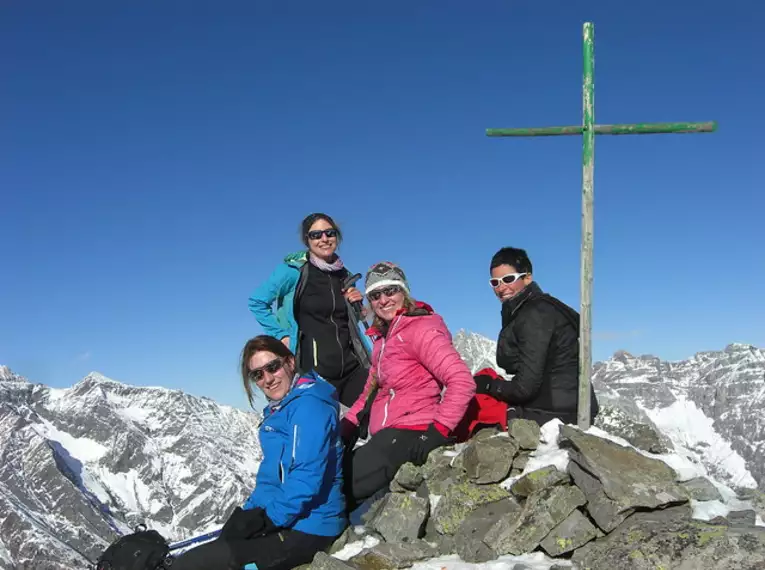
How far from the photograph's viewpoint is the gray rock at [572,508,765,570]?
20.8 feet

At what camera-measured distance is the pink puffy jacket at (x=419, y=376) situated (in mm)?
9250

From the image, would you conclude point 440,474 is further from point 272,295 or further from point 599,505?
point 272,295

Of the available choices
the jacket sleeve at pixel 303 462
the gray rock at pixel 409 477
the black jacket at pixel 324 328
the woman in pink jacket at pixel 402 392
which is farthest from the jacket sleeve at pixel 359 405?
the jacket sleeve at pixel 303 462

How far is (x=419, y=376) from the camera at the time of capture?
9812 mm

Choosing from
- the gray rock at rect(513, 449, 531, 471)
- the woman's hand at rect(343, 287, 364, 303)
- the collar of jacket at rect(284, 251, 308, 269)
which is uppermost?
the collar of jacket at rect(284, 251, 308, 269)

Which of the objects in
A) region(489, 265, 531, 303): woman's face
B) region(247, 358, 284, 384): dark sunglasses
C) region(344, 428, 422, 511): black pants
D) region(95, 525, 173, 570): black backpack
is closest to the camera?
region(95, 525, 173, 570): black backpack

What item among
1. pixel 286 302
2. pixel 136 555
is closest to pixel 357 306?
pixel 286 302

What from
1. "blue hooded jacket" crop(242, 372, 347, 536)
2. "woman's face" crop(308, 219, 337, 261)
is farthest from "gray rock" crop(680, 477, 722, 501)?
"woman's face" crop(308, 219, 337, 261)

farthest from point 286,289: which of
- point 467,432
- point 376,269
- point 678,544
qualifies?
point 678,544

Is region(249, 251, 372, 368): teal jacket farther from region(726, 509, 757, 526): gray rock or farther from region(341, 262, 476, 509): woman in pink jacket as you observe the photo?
region(726, 509, 757, 526): gray rock

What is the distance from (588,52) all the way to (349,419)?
287 inches

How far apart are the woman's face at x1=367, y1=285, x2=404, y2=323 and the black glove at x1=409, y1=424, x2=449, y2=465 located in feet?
6.36

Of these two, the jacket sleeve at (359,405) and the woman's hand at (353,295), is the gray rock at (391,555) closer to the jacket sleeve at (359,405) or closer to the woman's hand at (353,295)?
the jacket sleeve at (359,405)

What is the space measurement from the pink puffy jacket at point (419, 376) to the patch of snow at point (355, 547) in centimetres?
173
